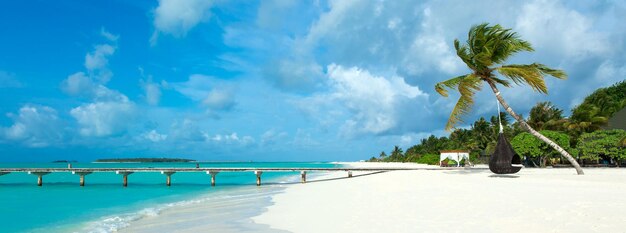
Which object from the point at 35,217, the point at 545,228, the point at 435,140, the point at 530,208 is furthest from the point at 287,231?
the point at 435,140

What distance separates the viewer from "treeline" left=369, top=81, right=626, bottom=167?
3050 centimetres

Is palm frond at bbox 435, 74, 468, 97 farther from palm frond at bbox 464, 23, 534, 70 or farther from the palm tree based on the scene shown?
the palm tree

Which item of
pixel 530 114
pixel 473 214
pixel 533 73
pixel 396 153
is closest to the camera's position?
pixel 473 214

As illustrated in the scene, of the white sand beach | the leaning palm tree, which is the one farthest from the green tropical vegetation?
the white sand beach

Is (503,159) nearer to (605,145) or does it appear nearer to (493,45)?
(493,45)

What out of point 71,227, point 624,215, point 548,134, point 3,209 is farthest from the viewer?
point 548,134

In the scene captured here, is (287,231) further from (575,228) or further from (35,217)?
(35,217)

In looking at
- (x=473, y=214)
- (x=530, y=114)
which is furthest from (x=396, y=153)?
(x=473, y=214)

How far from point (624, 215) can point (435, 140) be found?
73.2m

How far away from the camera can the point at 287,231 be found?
8.63 meters

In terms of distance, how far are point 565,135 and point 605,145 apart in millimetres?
2501

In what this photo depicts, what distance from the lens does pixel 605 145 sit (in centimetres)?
3030

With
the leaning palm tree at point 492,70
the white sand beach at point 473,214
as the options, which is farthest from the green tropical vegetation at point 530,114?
the white sand beach at point 473,214

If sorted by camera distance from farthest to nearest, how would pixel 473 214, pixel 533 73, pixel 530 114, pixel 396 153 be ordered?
pixel 396 153 < pixel 530 114 < pixel 533 73 < pixel 473 214
